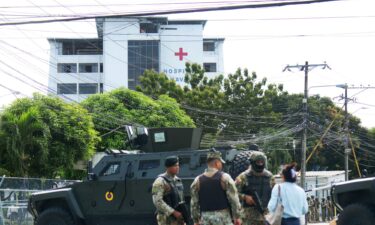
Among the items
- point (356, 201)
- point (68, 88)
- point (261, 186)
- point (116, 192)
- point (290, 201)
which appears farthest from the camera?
point (68, 88)

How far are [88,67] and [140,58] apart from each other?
8.32 m

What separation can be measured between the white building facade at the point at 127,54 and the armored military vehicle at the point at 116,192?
211ft

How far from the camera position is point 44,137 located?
27.8m

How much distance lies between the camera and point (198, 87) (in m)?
50.1

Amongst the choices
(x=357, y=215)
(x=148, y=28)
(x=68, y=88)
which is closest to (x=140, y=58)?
(x=148, y=28)

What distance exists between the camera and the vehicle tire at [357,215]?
10555mm

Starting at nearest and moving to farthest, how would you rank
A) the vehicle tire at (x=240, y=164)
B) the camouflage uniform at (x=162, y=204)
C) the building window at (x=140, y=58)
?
the camouflage uniform at (x=162, y=204) < the vehicle tire at (x=240, y=164) < the building window at (x=140, y=58)

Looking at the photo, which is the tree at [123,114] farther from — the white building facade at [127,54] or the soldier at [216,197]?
the white building facade at [127,54]

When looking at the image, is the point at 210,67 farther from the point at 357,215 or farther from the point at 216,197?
the point at 216,197


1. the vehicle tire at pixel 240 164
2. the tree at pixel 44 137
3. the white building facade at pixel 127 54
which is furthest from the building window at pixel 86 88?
the vehicle tire at pixel 240 164

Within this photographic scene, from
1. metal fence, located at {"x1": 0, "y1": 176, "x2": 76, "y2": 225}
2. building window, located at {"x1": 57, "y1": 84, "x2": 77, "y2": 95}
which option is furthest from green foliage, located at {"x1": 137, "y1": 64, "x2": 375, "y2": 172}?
building window, located at {"x1": 57, "y1": 84, "x2": 77, "y2": 95}

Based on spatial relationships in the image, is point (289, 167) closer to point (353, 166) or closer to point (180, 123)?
point (180, 123)

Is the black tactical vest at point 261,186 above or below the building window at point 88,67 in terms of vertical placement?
below

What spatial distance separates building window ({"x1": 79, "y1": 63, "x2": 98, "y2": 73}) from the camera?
84938 mm
